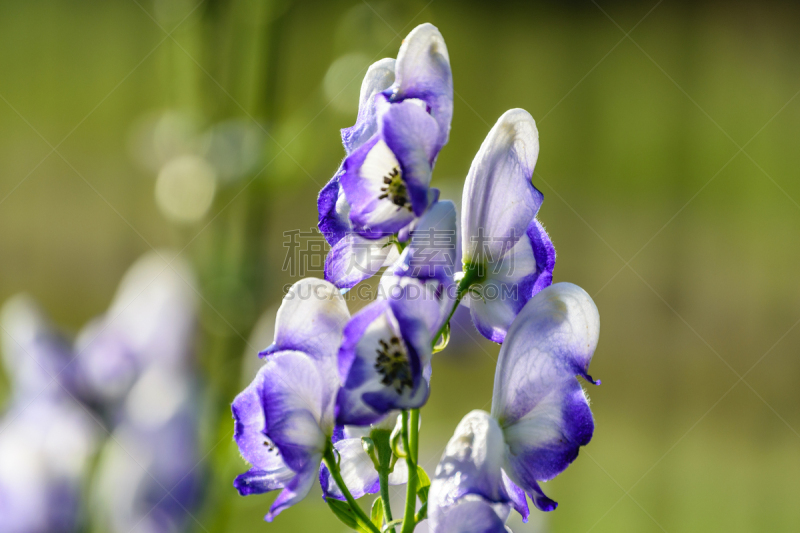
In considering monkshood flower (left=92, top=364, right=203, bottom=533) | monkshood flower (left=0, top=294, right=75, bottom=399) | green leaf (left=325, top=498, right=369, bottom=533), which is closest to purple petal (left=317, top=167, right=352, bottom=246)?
green leaf (left=325, top=498, right=369, bottom=533)

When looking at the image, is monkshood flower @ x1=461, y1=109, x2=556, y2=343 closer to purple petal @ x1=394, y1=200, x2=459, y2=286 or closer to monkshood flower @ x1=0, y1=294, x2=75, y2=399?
purple petal @ x1=394, y1=200, x2=459, y2=286

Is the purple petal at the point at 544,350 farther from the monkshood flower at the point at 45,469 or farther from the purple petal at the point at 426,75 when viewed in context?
the monkshood flower at the point at 45,469

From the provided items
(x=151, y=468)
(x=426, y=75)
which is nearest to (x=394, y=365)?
(x=426, y=75)

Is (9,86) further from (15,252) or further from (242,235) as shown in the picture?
(242,235)

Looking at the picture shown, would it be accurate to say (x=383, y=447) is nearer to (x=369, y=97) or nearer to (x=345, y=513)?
(x=345, y=513)

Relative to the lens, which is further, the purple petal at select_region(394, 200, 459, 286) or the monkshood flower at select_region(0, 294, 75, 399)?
the monkshood flower at select_region(0, 294, 75, 399)

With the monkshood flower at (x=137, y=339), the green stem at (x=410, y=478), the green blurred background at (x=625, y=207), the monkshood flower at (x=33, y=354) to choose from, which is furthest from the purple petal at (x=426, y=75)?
the green blurred background at (x=625, y=207)
